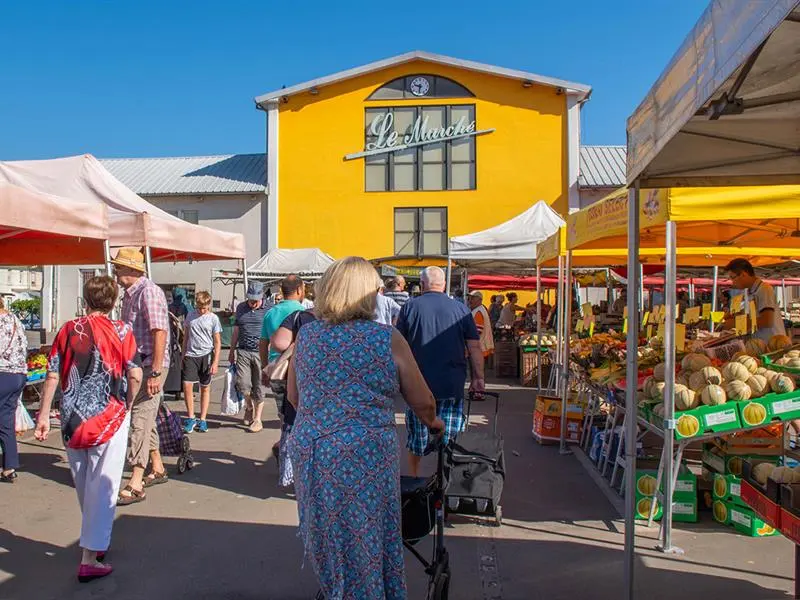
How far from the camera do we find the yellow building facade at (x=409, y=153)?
87.2 ft

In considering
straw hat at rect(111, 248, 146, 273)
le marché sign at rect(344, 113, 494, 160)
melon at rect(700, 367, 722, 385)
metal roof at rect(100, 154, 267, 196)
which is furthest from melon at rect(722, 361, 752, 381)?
metal roof at rect(100, 154, 267, 196)

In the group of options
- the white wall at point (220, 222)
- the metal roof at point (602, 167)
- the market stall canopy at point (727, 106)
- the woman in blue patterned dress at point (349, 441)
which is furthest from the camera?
the white wall at point (220, 222)

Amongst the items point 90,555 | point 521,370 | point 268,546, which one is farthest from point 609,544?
point 521,370

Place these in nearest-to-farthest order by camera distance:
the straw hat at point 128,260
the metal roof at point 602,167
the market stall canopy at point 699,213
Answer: the market stall canopy at point 699,213 → the straw hat at point 128,260 → the metal roof at point 602,167

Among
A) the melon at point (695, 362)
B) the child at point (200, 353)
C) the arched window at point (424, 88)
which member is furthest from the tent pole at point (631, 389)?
the arched window at point (424, 88)

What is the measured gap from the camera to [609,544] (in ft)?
15.9

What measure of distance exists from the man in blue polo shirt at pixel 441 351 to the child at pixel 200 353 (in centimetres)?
398

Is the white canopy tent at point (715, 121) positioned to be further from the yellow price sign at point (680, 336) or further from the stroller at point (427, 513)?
the stroller at point (427, 513)

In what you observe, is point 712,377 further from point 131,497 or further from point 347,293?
point 131,497

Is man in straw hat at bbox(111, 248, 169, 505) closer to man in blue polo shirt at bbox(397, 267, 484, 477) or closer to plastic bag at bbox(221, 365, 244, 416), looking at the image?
man in blue polo shirt at bbox(397, 267, 484, 477)

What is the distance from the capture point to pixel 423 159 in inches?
1061

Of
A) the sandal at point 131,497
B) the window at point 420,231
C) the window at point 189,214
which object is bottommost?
the sandal at point 131,497

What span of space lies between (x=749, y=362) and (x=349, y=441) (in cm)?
359

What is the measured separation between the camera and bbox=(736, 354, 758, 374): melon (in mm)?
5078
